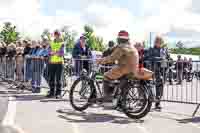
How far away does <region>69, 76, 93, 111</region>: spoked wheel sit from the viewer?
10.7 meters

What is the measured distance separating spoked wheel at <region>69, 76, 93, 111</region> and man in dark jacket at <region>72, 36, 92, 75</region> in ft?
9.65

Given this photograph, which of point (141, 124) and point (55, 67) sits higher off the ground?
point (55, 67)

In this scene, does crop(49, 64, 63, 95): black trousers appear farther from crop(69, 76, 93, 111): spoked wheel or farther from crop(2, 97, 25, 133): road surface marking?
crop(69, 76, 93, 111): spoked wheel

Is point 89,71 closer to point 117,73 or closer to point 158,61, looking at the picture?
point 158,61

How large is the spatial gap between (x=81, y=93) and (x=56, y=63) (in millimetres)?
2581

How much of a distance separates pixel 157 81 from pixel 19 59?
21.0ft

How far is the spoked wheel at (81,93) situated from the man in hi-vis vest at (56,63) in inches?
97.0

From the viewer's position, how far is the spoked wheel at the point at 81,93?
10.7 meters

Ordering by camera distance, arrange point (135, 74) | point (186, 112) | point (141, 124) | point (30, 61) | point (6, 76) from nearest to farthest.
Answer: point (141, 124) < point (135, 74) < point (186, 112) < point (30, 61) < point (6, 76)

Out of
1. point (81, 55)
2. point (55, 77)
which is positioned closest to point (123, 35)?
point (55, 77)

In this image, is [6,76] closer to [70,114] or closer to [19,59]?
[19,59]

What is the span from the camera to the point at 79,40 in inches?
559

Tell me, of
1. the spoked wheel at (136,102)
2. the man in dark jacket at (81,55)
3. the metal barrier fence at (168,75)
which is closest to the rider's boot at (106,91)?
the spoked wheel at (136,102)

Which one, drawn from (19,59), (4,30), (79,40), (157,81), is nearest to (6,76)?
(19,59)
